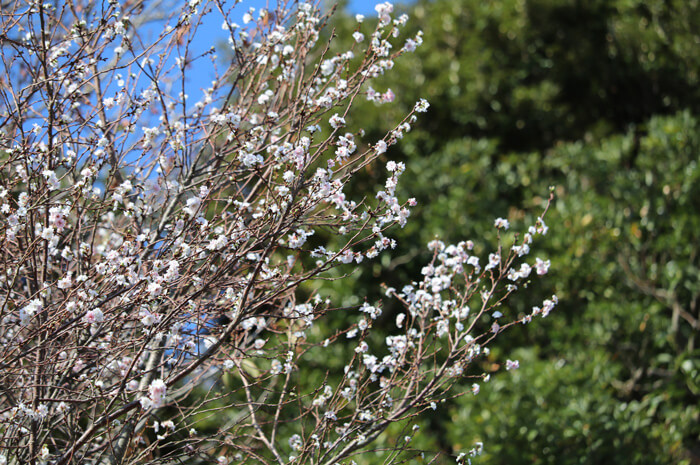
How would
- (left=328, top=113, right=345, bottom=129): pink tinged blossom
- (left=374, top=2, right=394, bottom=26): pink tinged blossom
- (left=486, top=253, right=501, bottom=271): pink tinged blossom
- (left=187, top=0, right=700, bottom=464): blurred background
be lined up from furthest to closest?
(left=187, top=0, right=700, bottom=464): blurred background
(left=486, top=253, right=501, bottom=271): pink tinged blossom
(left=374, top=2, right=394, bottom=26): pink tinged blossom
(left=328, top=113, right=345, bottom=129): pink tinged blossom

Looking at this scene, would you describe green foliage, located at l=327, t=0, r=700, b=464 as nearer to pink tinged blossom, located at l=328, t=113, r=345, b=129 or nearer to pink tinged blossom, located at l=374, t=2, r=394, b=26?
pink tinged blossom, located at l=374, t=2, r=394, b=26

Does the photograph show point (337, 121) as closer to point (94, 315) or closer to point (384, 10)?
point (384, 10)

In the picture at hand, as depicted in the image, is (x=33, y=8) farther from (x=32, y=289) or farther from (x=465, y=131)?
(x=465, y=131)

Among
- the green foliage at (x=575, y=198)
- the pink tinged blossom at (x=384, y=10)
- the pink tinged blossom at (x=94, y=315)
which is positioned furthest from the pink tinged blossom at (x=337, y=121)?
the green foliage at (x=575, y=198)

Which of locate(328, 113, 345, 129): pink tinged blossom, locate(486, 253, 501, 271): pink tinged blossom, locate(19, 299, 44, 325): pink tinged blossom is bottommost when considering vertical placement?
locate(486, 253, 501, 271): pink tinged blossom

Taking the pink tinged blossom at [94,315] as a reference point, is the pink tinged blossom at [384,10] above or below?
above

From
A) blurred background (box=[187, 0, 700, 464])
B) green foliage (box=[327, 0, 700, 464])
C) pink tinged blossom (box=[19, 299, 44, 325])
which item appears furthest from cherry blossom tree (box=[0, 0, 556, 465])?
green foliage (box=[327, 0, 700, 464])

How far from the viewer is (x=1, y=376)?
110 inches

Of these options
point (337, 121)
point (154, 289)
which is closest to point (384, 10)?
point (337, 121)

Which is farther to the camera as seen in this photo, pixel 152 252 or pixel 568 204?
pixel 568 204

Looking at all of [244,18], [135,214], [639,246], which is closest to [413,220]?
[639,246]

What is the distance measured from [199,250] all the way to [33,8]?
1.45 meters

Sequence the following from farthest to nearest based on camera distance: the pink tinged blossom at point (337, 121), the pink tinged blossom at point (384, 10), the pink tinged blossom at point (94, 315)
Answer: the pink tinged blossom at point (384, 10)
the pink tinged blossom at point (337, 121)
the pink tinged blossom at point (94, 315)

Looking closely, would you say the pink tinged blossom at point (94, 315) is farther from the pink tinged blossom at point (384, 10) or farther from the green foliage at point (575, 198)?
the green foliage at point (575, 198)
